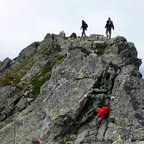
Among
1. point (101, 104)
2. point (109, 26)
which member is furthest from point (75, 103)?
point (109, 26)

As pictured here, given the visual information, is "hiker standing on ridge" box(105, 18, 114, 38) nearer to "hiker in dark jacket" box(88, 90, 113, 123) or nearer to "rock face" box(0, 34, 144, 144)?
"rock face" box(0, 34, 144, 144)

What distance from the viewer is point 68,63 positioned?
52.3 meters

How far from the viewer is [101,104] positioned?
4325 centimetres

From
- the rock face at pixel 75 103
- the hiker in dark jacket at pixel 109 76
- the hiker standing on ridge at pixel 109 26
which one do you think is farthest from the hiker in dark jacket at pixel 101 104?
the hiker standing on ridge at pixel 109 26

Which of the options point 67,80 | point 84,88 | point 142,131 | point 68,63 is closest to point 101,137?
point 142,131

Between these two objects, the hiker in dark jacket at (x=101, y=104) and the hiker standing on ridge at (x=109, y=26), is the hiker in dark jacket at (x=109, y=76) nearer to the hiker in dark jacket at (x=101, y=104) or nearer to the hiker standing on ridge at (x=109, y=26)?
the hiker in dark jacket at (x=101, y=104)

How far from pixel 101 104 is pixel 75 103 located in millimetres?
3071

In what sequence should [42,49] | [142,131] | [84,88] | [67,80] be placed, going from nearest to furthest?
[142,131] → [84,88] → [67,80] → [42,49]

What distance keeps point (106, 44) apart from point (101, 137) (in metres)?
24.1

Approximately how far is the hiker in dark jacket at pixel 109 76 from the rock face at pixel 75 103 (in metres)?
0.68

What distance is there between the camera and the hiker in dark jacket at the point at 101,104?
41.8 m

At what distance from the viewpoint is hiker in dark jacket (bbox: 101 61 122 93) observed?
1801 inches

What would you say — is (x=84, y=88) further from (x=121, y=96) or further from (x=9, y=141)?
(x=9, y=141)

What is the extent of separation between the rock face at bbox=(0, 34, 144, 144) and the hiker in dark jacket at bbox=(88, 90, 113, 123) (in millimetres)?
642
